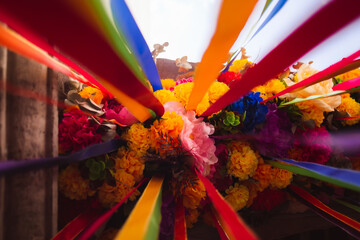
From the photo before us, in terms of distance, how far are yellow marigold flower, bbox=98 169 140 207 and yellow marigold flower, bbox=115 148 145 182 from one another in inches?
0.5

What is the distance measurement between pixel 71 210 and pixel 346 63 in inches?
32.5

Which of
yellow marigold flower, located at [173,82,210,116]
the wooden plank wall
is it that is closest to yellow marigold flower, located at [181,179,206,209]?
yellow marigold flower, located at [173,82,210,116]

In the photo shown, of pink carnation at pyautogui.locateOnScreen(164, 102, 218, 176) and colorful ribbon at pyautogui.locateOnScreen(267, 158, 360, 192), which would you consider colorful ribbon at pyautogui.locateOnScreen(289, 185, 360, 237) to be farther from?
pink carnation at pyautogui.locateOnScreen(164, 102, 218, 176)

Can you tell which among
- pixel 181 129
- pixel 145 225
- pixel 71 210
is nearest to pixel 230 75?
pixel 181 129

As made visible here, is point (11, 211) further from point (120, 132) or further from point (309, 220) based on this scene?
point (309, 220)

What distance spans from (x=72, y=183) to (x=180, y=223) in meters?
0.33

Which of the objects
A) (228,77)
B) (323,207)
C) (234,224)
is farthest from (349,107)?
(234,224)

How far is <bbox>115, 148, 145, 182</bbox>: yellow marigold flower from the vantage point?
21.9 inches

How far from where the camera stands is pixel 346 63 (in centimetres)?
43

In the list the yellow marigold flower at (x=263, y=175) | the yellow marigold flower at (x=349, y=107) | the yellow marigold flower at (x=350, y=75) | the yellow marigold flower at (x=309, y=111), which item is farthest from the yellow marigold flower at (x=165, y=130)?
the yellow marigold flower at (x=350, y=75)

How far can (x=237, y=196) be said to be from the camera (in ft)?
2.11

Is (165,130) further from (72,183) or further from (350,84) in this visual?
(350,84)

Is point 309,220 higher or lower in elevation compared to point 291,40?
lower

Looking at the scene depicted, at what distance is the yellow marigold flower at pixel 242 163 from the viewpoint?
2.03 ft
